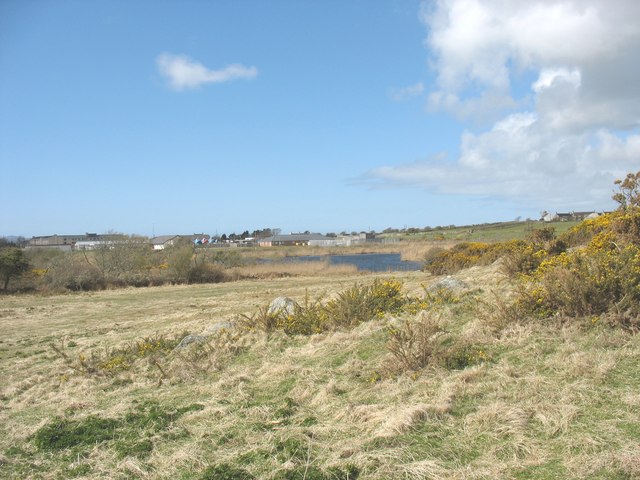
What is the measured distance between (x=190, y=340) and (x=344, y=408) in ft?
18.5

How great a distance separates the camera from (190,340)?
407 inches

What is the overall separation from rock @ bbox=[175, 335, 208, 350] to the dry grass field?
224mm

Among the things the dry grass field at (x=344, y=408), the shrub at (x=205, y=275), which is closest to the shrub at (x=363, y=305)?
the dry grass field at (x=344, y=408)

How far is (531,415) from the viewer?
4.57 meters

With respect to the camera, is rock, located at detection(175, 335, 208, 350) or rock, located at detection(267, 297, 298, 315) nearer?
rock, located at detection(175, 335, 208, 350)

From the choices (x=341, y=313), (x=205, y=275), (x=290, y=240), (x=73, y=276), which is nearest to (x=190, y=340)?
(x=341, y=313)

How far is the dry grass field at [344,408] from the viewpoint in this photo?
409 cm

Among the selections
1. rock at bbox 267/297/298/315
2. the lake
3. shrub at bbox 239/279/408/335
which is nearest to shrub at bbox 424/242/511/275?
the lake

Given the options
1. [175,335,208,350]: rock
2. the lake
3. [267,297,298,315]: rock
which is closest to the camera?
[175,335,208,350]: rock

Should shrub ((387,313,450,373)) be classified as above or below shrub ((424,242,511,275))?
below

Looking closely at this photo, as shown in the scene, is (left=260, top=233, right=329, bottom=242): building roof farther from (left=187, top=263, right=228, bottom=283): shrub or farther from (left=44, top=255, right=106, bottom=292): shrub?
(left=44, top=255, right=106, bottom=292): shrub

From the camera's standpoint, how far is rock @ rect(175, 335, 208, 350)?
10.1m

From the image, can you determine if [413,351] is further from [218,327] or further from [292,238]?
[292,238]

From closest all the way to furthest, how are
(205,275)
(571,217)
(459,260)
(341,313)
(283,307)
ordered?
(341,313), (283,307), (459,260), (205,275), (571,217)
